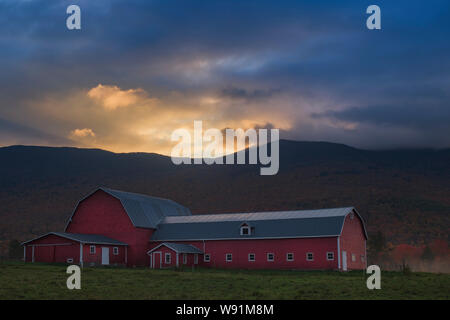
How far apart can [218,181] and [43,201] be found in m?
41.7

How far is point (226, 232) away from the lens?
184 ft

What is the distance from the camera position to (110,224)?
190 feet

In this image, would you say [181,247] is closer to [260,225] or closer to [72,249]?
[260,225]

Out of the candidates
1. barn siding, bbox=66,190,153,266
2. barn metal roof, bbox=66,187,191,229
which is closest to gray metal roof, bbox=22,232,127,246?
barn siding, bbox=66,190,153,266

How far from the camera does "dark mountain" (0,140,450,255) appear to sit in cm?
10331

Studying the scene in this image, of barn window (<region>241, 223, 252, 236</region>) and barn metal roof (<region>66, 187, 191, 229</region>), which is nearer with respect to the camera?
barn window (<region>241, 223, 252, 236</region>)

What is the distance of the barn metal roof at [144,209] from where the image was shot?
190ft

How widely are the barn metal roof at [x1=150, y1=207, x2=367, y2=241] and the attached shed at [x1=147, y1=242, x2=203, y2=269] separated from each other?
2.34 m

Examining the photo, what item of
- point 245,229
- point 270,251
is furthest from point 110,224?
point 270,251

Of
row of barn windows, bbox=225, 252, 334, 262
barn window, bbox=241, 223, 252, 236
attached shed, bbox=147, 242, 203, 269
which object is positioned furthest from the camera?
barn window, bbox=241, 223, 252, 236

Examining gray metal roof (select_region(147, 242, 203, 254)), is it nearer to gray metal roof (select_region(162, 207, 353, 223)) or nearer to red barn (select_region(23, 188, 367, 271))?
red barn (select_region(23, 188, 367, 271))

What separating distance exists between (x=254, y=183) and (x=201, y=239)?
7951cm
